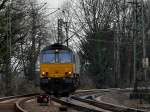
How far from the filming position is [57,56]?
108 ft

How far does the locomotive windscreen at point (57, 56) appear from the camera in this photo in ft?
107

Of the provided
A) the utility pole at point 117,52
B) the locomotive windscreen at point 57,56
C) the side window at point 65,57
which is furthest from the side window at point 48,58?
the utility pole at point 117,52

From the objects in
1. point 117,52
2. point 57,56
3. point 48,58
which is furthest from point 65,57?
point 117,52

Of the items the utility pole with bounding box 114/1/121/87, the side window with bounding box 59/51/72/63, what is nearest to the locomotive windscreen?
the side window with bounding box 59/51/72/63

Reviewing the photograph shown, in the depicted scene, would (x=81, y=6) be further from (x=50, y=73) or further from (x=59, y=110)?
(x=59, y=110)

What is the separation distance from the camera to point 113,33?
72.8 metres

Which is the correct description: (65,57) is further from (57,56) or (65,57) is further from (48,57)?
(48,57)

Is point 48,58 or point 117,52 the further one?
point 117,52

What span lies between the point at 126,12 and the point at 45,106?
173ft

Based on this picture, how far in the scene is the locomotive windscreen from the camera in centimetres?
3262

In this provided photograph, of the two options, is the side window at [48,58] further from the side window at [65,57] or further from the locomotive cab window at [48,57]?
the side window at [65,57]

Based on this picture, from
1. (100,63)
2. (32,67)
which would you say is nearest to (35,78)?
(32,67)

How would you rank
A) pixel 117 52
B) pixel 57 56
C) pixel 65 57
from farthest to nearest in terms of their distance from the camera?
1. pixel 117 52
2. pixel 57 56
3. pixel 65 57

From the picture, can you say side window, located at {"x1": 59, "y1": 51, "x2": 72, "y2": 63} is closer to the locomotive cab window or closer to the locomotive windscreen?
the locomotive windscreen
